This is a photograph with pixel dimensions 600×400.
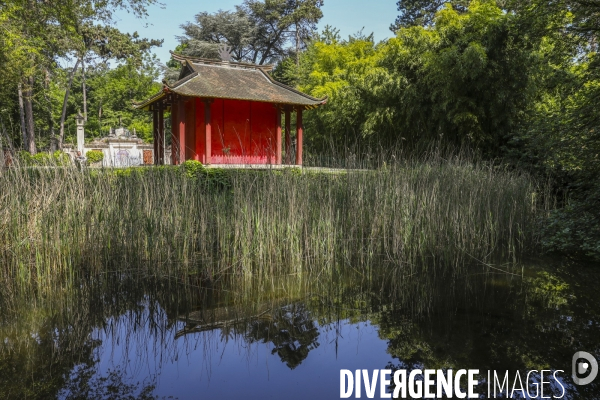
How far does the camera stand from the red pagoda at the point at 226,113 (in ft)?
29.6

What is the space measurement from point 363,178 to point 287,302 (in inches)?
59.1

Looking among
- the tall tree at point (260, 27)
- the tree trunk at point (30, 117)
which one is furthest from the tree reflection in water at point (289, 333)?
the tall tree at point (260, 27)

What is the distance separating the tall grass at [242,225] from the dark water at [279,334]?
0.19m

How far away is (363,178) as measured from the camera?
3.93 metres

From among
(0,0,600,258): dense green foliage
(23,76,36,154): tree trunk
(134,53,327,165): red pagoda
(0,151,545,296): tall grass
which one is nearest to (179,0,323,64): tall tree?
(0,0,600,258): dense green foliage

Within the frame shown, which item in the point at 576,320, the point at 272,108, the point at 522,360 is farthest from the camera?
the point at 272,108

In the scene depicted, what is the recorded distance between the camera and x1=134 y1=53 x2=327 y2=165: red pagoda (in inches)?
355

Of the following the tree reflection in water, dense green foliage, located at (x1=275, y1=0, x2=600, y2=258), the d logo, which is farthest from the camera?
dense green foliage, located at (x1=275, y1=0, x2=600, y2=258)

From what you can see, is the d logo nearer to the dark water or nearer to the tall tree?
the dark water

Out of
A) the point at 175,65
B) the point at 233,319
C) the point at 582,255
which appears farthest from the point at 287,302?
the point at 175,65

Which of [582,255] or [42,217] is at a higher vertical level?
[42,217]

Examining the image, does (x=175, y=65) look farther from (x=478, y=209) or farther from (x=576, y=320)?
(x=576, y=320)

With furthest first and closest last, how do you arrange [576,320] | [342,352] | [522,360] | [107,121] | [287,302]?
[107,121] → [287,302] → [576,320] → [342,352] → [522,360]

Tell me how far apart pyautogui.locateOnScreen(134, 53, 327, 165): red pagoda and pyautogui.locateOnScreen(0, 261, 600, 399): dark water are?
6212 mm
